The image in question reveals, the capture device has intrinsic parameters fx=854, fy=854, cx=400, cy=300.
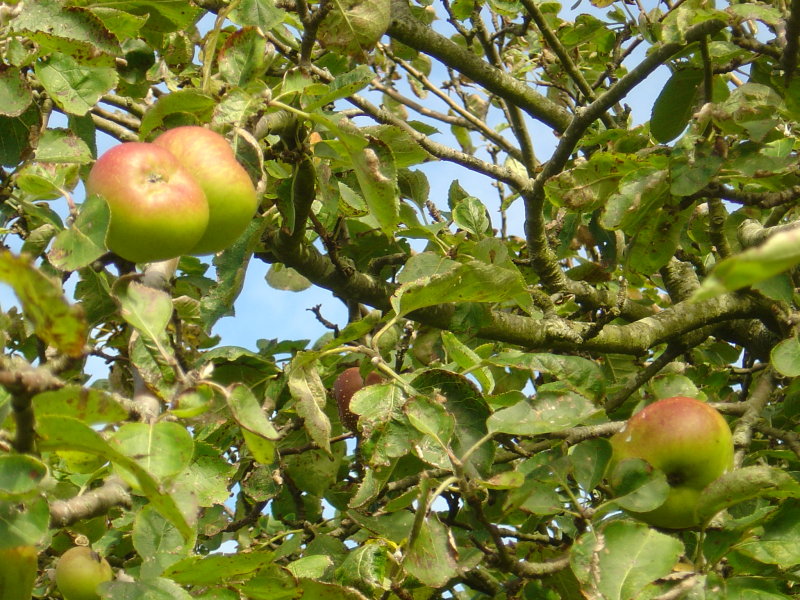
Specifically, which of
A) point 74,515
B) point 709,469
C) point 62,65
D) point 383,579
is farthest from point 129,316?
point 709,469

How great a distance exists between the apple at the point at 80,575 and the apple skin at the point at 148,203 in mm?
743

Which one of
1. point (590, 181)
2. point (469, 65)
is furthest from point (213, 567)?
point (469, 65)

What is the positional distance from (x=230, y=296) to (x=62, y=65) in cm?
55

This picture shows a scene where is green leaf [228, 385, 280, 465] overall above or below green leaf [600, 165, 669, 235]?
below

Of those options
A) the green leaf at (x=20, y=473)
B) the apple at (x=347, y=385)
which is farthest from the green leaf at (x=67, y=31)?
the apple at (x=347, y=385)

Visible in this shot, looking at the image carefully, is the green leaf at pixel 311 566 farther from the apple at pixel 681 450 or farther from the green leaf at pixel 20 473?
the green leaf at pixel 20 473

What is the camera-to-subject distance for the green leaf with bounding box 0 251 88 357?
31.4 inches

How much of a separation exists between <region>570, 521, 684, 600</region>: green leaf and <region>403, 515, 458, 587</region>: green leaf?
189mm

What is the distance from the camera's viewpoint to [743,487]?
1.35 metres

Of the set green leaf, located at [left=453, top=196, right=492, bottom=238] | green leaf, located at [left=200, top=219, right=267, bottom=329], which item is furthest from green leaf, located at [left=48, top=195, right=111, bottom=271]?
green leaf, located at [left=453, top=196, right=492, bottom=238]

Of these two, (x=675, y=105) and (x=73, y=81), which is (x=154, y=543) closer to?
(x=73, y=81)

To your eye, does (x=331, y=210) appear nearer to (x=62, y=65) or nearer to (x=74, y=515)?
(x=62, y=65)

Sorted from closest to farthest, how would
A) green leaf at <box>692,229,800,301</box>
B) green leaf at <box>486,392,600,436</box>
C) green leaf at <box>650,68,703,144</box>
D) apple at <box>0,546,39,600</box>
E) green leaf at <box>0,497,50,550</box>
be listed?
1. green leaf at <box>692,229,800,301</box>
2. green leaf at <box>0,497,50,550</box>
3. apple at <box>0,546,39,600</box>
4. green leaf at <box>486,392,600,436</box>
5. green leaf at <box>650,68,703,144</box>

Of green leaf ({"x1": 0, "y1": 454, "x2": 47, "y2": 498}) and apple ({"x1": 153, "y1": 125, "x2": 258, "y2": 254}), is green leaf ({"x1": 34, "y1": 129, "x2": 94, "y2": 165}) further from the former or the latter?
green leaf ({"x1": 0, "y1": 454, "x2": 47, "y2": 498})
